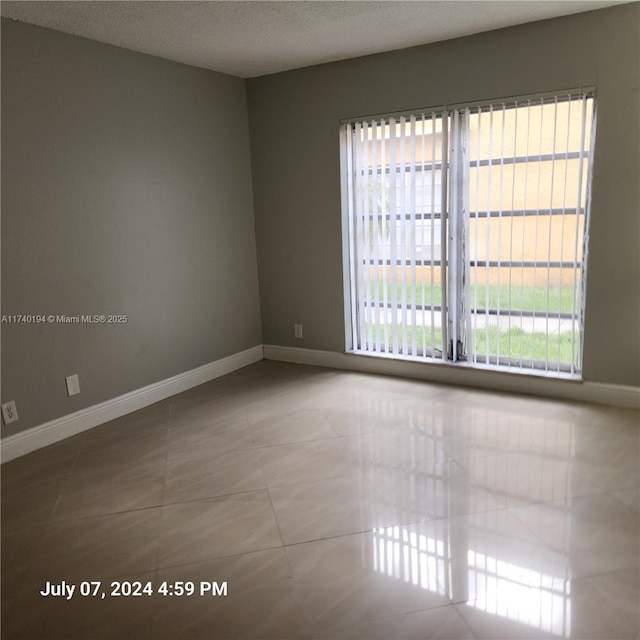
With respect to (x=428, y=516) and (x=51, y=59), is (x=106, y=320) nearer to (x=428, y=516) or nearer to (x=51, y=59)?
(x=51, y=59)

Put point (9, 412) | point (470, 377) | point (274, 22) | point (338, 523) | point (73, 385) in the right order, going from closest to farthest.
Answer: point (338, 523), point (9, 412), point (274, 22), point (73, 385), point (470, 377)

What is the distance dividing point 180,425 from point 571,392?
268 centimetres

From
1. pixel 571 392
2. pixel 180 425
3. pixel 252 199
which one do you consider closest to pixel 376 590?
pixel 180 425

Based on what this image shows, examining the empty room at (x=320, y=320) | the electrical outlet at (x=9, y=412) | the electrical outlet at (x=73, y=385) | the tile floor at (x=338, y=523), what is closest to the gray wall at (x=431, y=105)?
the empty room at (x=320, y=320)

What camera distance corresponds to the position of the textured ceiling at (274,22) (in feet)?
9.84

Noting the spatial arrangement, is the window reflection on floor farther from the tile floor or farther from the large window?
the large window

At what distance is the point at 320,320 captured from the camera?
4.84m

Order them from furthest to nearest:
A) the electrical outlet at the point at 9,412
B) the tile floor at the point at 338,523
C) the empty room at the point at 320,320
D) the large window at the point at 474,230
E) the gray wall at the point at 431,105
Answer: the large window at the point at 474,230, the gray wall at the point at 431,105, the electrical outlet at the point at 9,412, the empty room at the point at 320,320, the tile floor at the point at 338,523

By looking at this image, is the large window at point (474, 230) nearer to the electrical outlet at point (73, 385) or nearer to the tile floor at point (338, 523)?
the tile floor at point (338, 523)

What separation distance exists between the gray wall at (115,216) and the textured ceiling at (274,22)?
0.21m

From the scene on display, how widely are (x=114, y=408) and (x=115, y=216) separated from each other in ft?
4.33

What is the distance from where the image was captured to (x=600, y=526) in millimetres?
2359

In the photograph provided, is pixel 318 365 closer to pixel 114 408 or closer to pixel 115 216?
pixel 114 408

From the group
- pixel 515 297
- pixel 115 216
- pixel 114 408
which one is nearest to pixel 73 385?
pixel 114 408
